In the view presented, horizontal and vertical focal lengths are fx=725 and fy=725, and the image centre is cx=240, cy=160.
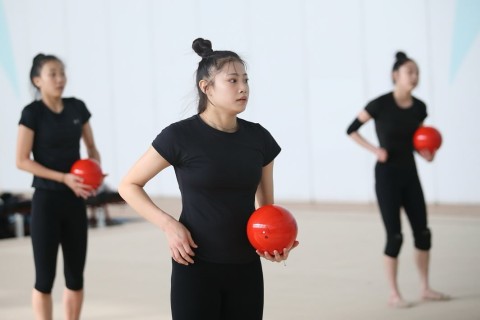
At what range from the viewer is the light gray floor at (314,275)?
4.75 m

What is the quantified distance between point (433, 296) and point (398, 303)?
0.97ft

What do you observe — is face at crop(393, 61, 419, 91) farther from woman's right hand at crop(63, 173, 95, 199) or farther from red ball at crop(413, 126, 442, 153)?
woman's right hand at crop(63, 173, 95, 199)

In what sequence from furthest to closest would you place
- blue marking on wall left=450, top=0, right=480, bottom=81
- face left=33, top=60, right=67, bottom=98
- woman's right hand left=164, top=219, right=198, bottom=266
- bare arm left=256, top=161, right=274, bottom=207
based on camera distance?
blue marking on wall left=450, top=0, right=480, bottom=81 → face left=33, top=60, right=67, bottom=98 → bare arm left=256, top=161, right=274, bottom=207 → woman's right hand left=164, top=219, right=198, bottom=266

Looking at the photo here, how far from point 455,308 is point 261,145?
2.60 metres

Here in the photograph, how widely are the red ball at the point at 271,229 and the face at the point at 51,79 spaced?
189 cm

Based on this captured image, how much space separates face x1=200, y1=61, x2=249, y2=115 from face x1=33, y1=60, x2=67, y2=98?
167cm

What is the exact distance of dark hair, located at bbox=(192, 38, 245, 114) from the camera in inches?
98.3

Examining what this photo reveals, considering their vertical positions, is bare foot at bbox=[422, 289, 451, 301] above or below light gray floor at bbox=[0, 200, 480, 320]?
above

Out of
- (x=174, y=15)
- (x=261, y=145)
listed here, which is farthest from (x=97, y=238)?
(x=261, y=145)

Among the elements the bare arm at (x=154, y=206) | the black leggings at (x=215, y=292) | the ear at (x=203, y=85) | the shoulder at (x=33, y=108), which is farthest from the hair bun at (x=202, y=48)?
the shoulder at (x=33, y=108)

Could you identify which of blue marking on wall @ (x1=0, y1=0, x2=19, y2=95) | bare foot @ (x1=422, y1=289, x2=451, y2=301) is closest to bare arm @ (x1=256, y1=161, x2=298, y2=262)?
bare foot @ (x1=422, y1=289, x2=451, y2=301)

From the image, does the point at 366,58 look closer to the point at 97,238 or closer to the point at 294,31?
the point at 294,31

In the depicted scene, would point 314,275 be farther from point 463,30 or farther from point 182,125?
point 463,30

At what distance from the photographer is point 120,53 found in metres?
13.5
